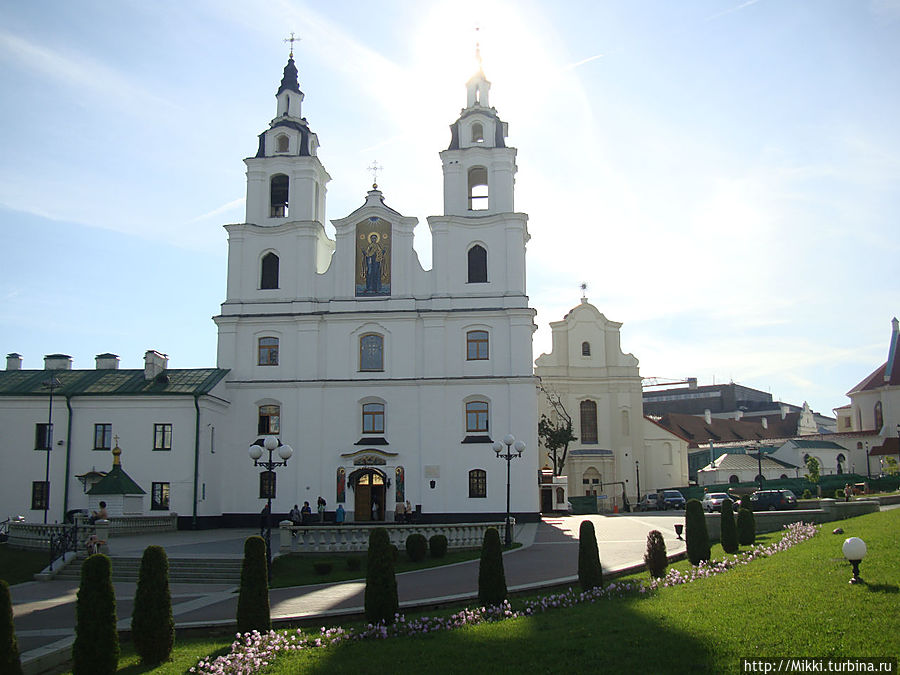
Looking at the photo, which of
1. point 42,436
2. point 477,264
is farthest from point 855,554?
point 42,436

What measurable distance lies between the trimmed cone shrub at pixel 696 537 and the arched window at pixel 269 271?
29639 millimetres

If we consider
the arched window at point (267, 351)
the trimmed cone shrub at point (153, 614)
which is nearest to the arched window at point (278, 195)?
the arched window at point (267, 351)

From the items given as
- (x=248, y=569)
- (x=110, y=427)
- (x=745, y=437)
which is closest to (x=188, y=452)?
(x=110, y=427)

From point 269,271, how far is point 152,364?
305 inches

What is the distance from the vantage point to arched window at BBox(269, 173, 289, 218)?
4494 cm

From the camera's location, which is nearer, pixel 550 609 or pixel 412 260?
pixel 550 609

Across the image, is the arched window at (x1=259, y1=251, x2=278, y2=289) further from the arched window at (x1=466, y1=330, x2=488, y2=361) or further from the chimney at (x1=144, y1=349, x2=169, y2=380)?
the arched window at (x1=466, y1=330, x2=488, y2=361)

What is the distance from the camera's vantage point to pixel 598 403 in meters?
60.0

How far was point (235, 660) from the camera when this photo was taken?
11484mm

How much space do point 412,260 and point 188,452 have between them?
14833 millimetres

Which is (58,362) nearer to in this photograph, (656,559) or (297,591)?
(297,591)

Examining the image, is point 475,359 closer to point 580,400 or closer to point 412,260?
point 412,260

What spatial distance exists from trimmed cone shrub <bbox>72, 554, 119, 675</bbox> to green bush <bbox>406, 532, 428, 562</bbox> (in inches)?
561

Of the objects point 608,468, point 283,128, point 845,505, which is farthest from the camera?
point 608,468
